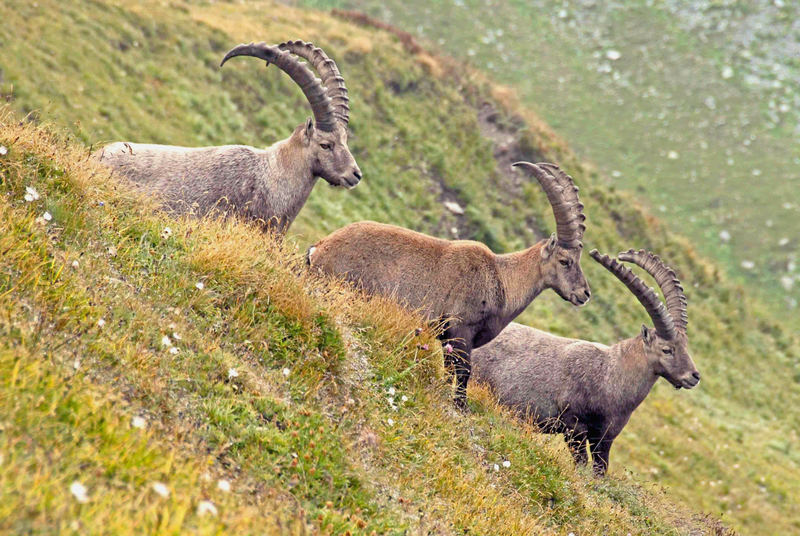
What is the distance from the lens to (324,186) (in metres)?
20.2

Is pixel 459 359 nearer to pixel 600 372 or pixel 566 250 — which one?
pixel 566 250

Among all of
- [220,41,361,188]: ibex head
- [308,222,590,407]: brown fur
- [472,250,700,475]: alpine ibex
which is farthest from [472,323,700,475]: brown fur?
[220,41,361,188]: ibex head

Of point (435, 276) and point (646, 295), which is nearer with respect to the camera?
point (435, 276)

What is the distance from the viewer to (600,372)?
11.6 m

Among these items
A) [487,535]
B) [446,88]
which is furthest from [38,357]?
[446,88]

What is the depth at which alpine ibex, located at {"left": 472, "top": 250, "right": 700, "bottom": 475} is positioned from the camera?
37.1ft

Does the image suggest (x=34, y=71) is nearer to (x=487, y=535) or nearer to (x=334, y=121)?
(x=334, y=121)

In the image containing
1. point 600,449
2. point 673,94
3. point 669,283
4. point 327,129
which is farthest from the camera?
point 673,94

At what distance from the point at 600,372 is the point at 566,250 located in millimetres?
1947

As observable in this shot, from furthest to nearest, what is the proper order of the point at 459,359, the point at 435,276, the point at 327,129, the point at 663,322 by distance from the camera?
1. the point at 663,322
2. the point at 327,129
3. the point at 435,276
4. the point at 459,359

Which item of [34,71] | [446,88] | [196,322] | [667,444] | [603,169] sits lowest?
[603,169]

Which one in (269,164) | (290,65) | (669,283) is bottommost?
(669,283)

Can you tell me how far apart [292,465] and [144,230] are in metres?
3.07

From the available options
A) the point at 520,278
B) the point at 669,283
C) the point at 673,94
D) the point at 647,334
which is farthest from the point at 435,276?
the point at 673,94
